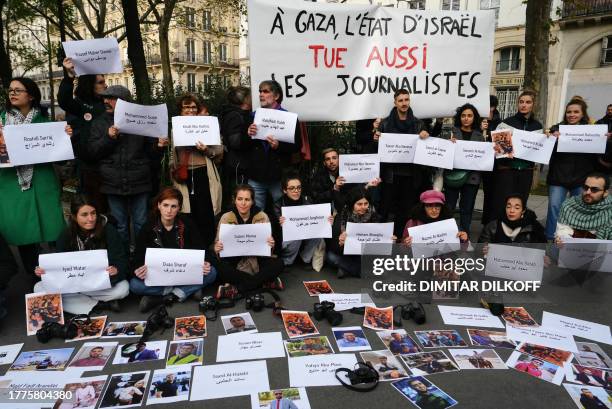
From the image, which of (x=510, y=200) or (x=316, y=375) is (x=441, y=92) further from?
(x=316, y=375)

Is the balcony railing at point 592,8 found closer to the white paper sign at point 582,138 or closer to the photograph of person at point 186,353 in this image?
the white paper sign at point 582,138

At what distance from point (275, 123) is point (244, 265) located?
56.6 inches

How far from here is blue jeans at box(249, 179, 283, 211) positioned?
15.4 feet

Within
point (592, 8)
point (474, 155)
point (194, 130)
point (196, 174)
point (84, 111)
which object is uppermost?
point (592, 8)

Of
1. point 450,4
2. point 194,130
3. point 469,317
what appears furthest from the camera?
point 450,4

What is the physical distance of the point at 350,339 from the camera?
3301mm

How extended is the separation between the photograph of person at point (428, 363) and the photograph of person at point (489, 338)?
1.20ft

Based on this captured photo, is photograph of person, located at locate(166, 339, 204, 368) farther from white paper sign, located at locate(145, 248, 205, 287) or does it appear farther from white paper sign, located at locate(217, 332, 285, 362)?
white paper sign, located at locate(145, 248, 205, 287)

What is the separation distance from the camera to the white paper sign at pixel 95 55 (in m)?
3.99

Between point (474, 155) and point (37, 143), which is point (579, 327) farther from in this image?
point (37, 143)

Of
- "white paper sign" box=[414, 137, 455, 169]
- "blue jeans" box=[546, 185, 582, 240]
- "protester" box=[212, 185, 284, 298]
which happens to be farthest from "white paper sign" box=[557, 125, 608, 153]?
"protester" box=[212, 185, 284, 298]

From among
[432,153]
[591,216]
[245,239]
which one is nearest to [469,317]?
[591,216]

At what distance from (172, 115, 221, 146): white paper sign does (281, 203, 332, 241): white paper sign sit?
1011mm

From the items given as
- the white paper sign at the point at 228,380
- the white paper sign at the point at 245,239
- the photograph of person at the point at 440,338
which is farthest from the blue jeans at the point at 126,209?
the photograph of person at the point at 440,338
